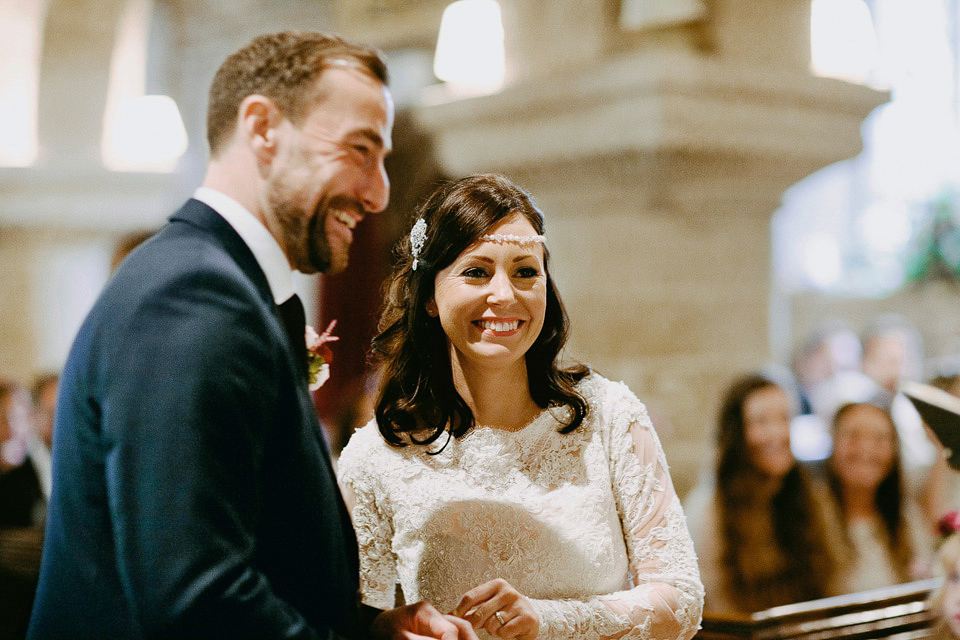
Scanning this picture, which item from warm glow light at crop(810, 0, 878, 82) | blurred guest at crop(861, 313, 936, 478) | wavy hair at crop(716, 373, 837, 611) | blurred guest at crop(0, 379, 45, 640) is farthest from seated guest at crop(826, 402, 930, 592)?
blurred guest at crop(0, 379, 45, 640)

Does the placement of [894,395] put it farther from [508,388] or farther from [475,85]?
[508,388]

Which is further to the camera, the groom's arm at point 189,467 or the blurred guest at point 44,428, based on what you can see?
the blurred guest at point 44,428

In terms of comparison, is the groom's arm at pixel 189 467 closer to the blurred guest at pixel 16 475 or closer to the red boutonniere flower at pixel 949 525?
the red boutonniere flower at pixel 949 525

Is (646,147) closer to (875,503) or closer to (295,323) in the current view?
(875,503)

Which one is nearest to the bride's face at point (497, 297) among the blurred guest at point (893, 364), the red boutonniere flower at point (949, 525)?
the red boutonniere flower at point (949, 525)

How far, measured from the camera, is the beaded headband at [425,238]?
60.9 inches

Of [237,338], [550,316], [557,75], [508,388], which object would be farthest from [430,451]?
[557,75]

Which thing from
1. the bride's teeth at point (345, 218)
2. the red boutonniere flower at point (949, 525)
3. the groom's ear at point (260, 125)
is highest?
the groom's ear at point (260, 125)

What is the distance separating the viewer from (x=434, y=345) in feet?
5.56

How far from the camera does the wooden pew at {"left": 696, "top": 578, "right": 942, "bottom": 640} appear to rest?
2.09m

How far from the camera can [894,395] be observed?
4812 mm

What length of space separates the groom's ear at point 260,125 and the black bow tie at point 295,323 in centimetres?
23

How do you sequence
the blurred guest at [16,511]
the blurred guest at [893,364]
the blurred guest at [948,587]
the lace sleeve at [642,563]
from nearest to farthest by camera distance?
the lace sleeve at [642,563]
the blurred guest at [948,587]
the blurred guest at [16,511]
the blurred guest at [893,364]

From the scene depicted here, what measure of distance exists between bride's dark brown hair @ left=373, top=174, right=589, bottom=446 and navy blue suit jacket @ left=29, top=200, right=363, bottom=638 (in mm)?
359
